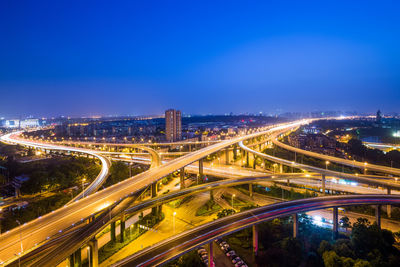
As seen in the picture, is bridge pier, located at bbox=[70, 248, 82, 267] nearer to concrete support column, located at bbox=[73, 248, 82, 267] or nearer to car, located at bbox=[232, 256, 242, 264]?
concrete support column, located at bbox=[73, 248, 82, 267]

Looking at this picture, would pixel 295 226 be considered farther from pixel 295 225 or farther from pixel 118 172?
pixel 118 172

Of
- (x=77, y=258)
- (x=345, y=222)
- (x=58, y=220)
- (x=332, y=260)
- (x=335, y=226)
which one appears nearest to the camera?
(x=77, y=258)

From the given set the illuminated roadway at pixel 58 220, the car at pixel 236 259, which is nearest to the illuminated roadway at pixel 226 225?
the car at pixel 236 259

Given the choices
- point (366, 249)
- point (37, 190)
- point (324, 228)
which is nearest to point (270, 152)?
point (324, 228)

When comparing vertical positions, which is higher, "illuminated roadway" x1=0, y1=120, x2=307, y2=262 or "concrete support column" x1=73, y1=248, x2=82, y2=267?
"illuminated roadway" x1=0, y1=120, x2=307, y2=262

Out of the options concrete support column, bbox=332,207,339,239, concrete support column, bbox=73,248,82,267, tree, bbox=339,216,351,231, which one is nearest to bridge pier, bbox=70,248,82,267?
concrete support column, bbox=73,248,82,267

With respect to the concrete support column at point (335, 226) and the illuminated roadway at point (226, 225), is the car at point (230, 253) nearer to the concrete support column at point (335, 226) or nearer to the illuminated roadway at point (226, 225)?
the illuminated roadway at point (226, 225)

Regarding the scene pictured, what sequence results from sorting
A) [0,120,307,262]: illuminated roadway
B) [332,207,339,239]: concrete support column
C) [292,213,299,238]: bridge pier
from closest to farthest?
1. [0,120,307,262]: illuminated roadway
2. [292,213,299,238]: bridge pier
3. [332,207,339,239]: concrete support column

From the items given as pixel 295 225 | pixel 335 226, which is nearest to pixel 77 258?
pixel 295 225

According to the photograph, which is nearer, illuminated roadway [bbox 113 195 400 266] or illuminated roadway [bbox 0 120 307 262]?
illuminated roadway [bbox 0 120 307 262]
